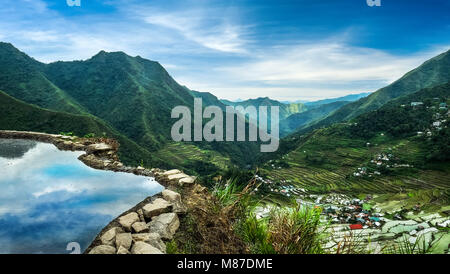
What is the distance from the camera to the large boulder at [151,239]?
307 centimetres

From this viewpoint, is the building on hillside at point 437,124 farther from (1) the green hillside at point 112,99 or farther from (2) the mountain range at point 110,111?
(1) the green hillside at point 112,99

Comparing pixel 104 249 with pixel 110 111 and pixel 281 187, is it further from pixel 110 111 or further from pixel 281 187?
pixel 110 111

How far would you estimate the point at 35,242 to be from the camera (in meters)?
2.98

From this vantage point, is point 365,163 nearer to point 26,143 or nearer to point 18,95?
point 26,143

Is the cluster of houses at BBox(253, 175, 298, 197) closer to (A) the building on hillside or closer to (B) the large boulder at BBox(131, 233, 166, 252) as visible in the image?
(B) the large boulder at BBox(131, 233, 166, 252)

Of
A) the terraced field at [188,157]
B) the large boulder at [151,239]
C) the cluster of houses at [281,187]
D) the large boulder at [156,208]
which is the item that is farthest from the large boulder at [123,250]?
the terraced field at [188,157]

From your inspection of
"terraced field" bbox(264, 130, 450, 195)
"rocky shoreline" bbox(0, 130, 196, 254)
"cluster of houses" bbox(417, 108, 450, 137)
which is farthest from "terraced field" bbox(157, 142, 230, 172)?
"cluster of houses" bbox(417, 108, 450, 137)

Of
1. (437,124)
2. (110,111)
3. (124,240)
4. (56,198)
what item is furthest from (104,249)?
(110,111)

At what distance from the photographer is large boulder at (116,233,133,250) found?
9.67 feet

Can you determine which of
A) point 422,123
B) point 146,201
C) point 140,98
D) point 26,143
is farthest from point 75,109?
point 422,123

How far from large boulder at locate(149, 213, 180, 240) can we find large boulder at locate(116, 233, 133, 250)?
0.45 m

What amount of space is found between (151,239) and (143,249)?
365 mm

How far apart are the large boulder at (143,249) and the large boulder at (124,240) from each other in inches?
4.1

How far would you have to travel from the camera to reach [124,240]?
3020 mm
